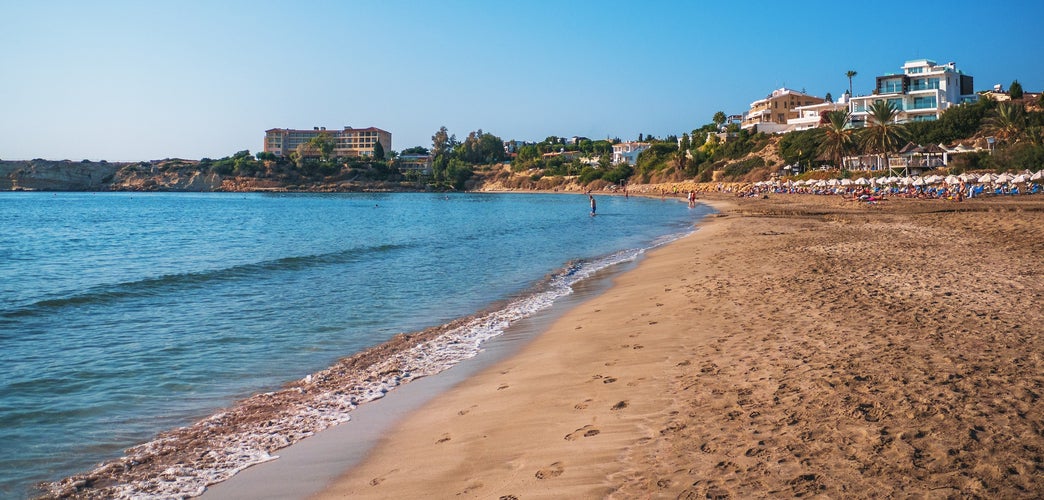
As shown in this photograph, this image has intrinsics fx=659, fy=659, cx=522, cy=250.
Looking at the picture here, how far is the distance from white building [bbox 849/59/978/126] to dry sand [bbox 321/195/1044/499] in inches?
2961

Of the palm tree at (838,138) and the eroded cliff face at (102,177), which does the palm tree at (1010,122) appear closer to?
the palm tree at (838,138)

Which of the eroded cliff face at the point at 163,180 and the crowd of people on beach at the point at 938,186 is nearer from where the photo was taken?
the crowd of people on beach at the point at 938,186

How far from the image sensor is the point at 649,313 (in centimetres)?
1055

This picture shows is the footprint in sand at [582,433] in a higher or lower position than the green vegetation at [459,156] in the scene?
lower

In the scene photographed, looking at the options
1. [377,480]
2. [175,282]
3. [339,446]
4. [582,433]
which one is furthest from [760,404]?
[175,282]

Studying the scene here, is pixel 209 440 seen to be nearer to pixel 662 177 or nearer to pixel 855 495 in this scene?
pixel 855 495

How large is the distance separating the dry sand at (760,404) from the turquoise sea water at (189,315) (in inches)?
Answer: 115

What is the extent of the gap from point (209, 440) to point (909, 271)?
12005mm

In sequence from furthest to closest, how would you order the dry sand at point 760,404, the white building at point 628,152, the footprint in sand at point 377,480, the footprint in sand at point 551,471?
the white building at point 628,152, the footprint in sand at point 377,480, the footprint in sand at point 551,471, the dry sand at point 760,404

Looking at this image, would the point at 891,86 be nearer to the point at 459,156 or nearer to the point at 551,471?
the point at 551,471

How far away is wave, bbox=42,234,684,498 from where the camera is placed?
5.31 meters

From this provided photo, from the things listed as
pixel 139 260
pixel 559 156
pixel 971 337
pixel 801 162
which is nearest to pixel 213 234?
pixel 139 260

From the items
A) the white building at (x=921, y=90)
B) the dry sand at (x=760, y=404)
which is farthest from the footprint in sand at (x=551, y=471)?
the white building at (x=921, y=90)

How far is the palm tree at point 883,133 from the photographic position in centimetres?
6162
